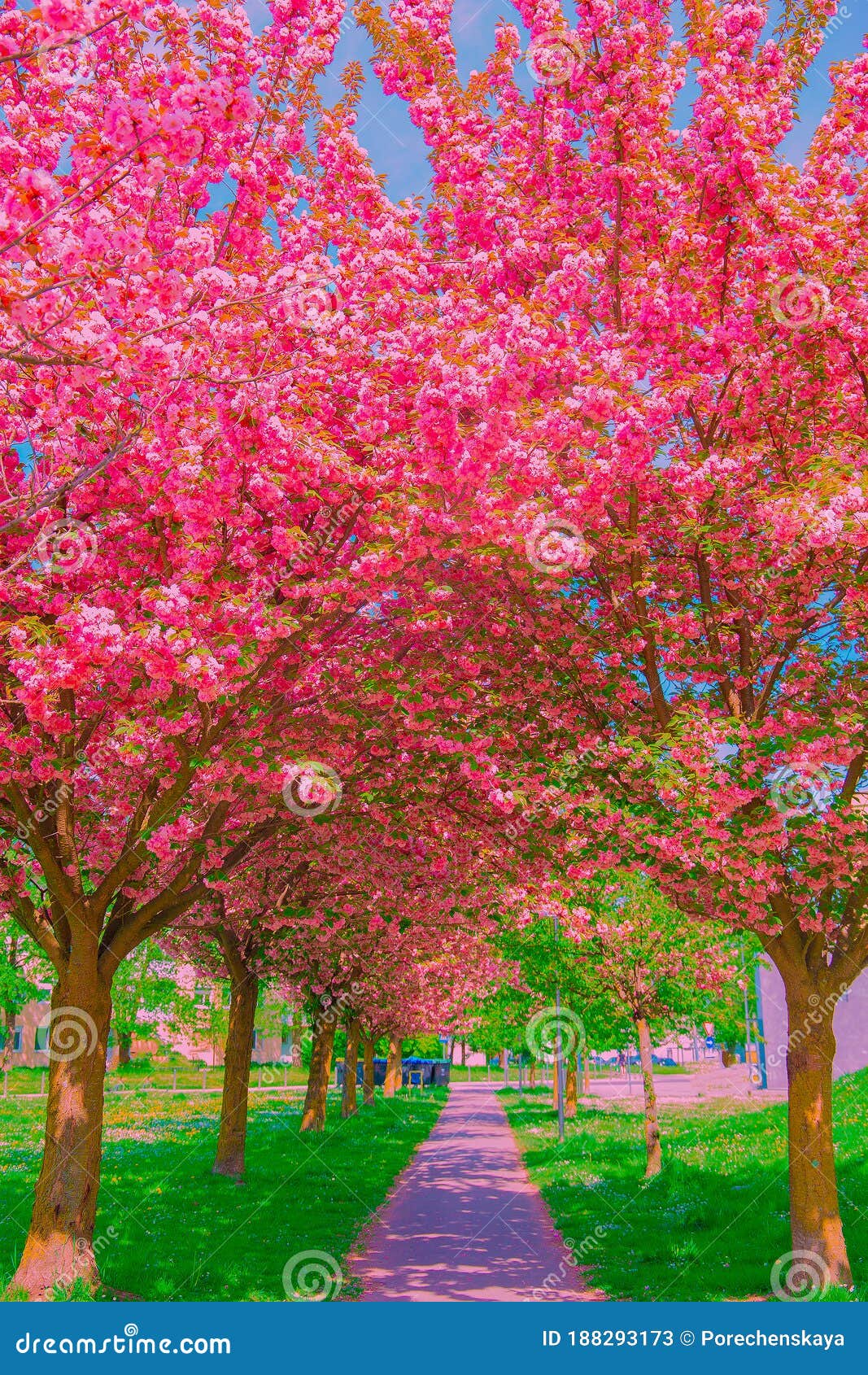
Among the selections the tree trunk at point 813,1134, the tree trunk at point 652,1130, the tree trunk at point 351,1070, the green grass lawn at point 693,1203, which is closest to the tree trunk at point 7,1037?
the tree trunk at point 351,1070

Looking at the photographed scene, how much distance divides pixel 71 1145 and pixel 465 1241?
6.16m

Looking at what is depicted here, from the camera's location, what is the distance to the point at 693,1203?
13586mm

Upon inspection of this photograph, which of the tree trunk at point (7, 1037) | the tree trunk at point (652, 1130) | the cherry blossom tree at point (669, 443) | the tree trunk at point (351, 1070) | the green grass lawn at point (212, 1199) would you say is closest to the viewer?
the cherry blossom tree at point (669, 443)

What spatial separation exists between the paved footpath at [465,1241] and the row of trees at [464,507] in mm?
3046

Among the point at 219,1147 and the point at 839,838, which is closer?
the point at 839,838

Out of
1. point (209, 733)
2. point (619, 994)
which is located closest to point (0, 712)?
point (209, 733)

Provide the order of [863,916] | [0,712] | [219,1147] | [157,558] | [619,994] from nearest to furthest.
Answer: [157,558] → [0,712] → [863,916] → [219,1147] → [619,994]

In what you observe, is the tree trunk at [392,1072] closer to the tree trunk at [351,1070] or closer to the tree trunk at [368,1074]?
the tree trunk at [368,1074]

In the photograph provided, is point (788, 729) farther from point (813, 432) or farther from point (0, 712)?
point (0, 712)

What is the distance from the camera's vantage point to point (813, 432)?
32.9ft

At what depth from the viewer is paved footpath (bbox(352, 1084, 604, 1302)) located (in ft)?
32.3

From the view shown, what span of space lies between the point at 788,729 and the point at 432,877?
5.71m

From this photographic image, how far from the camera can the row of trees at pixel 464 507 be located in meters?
7.64

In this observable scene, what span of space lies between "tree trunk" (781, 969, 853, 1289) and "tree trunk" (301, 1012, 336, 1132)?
17.2 m
